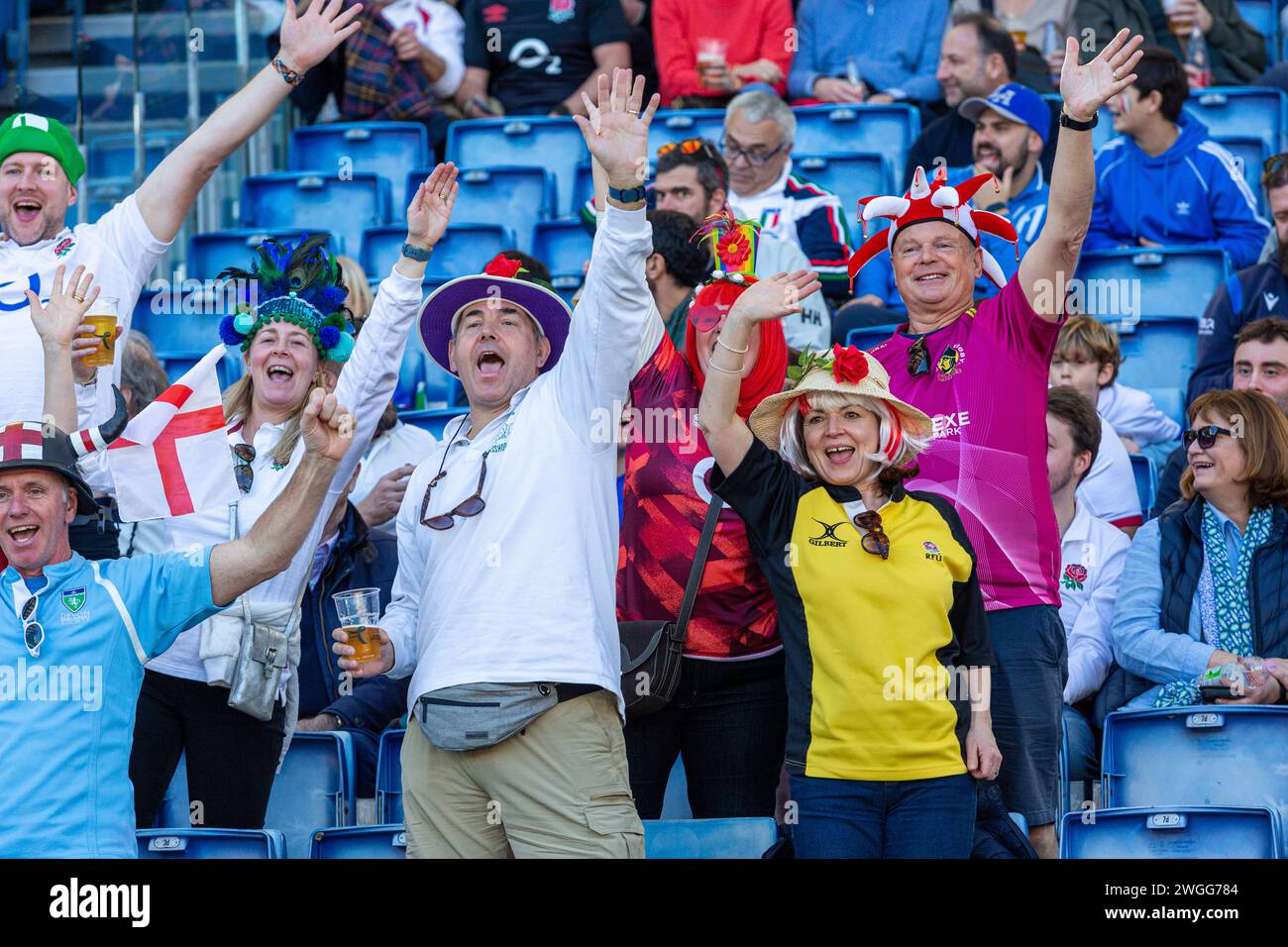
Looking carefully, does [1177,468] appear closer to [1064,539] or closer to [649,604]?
[1064,539]

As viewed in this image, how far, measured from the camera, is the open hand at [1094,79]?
4086 millimetres

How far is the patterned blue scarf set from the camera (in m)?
4.80

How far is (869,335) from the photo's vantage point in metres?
6.23

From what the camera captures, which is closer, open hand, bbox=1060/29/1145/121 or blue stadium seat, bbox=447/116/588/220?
open hand, bbox=1060/29/1145/121

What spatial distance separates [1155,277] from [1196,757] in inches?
116

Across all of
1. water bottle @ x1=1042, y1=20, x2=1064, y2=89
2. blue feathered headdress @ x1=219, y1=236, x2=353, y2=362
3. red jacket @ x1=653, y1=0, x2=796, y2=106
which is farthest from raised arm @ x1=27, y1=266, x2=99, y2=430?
water bottle @ x1=1042, y1=20, x2=1064, y2=89

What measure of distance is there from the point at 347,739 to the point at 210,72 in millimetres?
4725

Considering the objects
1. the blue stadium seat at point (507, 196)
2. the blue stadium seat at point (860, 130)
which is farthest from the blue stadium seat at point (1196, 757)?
the blue stadium seat at point (507, 196)

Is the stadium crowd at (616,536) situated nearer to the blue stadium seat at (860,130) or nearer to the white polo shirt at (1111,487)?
the white polo shirt at (1111,487)

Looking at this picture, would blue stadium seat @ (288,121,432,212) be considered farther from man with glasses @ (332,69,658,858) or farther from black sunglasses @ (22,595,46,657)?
black sunglasses @ (22,595,46,657)

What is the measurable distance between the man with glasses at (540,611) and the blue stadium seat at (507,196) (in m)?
4.18

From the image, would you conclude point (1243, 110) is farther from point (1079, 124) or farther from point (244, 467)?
point (244, 467)

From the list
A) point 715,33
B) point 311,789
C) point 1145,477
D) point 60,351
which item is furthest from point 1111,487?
point 715,33

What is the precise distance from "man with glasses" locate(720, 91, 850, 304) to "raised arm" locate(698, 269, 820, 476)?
291 centimetres
